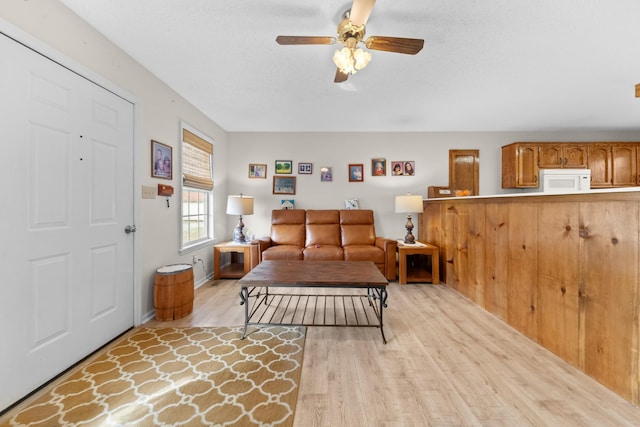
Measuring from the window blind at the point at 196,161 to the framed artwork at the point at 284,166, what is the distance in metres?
1.08

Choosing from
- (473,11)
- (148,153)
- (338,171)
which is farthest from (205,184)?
(473,11)

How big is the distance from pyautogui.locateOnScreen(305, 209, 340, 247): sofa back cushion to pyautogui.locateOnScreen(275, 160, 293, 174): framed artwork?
838 millimetres

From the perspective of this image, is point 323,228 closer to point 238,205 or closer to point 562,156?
point 238,205

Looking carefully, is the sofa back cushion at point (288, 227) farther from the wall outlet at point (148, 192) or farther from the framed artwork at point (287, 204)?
the wall outlet at point (148, 192)

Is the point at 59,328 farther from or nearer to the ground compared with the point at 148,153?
nearer to the ground

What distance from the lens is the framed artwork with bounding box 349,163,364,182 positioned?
423 centimetres

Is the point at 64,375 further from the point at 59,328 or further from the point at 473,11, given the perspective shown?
the point at 473,11

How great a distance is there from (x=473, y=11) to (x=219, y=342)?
302 cm

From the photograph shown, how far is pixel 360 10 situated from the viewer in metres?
1.38

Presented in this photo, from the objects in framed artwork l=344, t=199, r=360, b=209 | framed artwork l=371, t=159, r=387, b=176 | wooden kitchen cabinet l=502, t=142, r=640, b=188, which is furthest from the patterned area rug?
wooden kitchen cabinet l=502, t=142, r=640, b=188

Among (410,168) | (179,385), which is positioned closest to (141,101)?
(179,385)

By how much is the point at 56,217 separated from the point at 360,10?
225 cm

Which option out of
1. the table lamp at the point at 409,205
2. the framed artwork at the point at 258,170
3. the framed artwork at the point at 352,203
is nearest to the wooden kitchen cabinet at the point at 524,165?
the table lamp at the point at 409,205

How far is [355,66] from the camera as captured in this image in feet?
5.30
